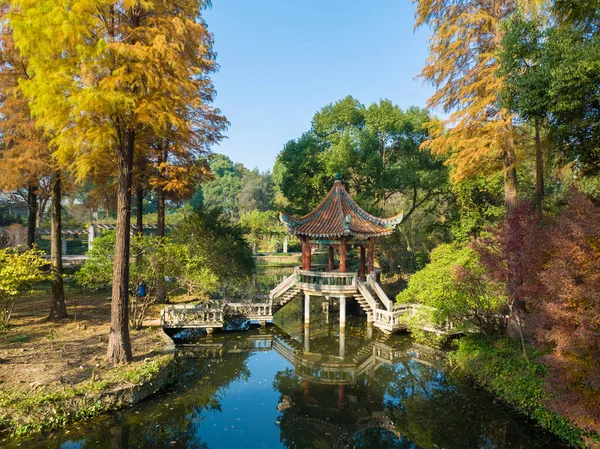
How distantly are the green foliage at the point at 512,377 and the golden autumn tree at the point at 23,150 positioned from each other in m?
13.3

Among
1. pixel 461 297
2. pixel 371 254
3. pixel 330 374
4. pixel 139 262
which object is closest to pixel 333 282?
pixel 371 254

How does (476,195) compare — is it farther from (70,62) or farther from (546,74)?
(70,62)

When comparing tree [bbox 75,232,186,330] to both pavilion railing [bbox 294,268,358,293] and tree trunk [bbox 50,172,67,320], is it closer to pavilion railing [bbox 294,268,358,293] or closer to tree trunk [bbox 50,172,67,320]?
tree trunk [bbox 50,172,67,320]

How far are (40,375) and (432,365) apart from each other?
10.6m

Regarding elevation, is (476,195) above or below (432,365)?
above

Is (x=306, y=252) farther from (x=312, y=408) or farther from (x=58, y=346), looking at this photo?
(x=58, y=346)

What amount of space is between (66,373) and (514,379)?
1058 centimetres

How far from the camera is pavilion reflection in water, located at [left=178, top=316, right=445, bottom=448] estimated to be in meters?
7.87

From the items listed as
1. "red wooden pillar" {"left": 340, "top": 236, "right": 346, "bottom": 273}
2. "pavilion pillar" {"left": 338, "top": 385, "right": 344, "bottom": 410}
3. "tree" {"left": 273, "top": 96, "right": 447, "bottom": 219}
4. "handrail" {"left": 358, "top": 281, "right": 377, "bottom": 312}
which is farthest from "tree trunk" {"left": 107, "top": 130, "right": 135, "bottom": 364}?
"tree" {"left": 273, "top": 96, "right": 447, "bottom": 219}

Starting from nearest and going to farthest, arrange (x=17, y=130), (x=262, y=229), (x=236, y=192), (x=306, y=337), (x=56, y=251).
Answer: (x=17, y=130)
(x=56, y=251)
(x=306, y=337)
(x=262, y=229)
(x=236, y=192)

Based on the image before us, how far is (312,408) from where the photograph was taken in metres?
8.86

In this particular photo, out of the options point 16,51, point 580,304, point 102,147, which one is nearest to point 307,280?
point 102,147

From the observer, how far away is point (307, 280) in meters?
16.0

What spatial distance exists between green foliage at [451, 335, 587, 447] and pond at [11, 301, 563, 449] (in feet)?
0.93
